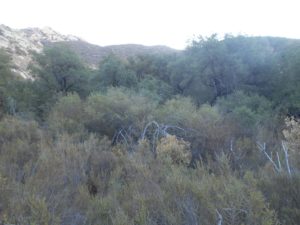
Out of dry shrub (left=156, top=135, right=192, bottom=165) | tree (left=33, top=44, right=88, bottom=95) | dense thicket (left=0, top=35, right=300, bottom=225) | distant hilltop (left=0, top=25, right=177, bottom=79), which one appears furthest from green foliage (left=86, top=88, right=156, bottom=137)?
distant hilltop (left=0, top=25, right=177, bottom=79)

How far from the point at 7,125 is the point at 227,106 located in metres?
12.0

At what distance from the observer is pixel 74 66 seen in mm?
25891

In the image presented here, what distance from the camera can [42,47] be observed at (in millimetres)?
57688

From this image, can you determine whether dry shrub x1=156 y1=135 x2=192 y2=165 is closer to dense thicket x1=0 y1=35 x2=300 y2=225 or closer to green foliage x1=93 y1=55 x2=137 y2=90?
dense thicket x1=0 y1=35 x2=300 y2=225

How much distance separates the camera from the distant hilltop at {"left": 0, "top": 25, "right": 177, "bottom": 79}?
4306 centimetres

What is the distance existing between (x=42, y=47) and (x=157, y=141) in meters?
50.3

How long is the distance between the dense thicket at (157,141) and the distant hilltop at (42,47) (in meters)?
6.37

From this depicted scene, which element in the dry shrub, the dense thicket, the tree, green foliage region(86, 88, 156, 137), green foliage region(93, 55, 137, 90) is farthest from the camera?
green foliage region(93, 55, 137, 90)

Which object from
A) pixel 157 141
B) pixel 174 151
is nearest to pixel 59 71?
pixel 157 141

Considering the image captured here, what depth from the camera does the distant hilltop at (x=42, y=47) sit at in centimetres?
4306

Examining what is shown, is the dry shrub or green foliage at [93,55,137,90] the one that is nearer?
the dry shrub

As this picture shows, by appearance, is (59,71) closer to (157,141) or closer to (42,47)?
(157,141)

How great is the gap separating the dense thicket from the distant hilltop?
637cm

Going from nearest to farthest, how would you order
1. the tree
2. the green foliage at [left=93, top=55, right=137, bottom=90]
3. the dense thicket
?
the dense thicket
the tree
the green foliage at [left=93, top=55, right=137, bottom=90]
